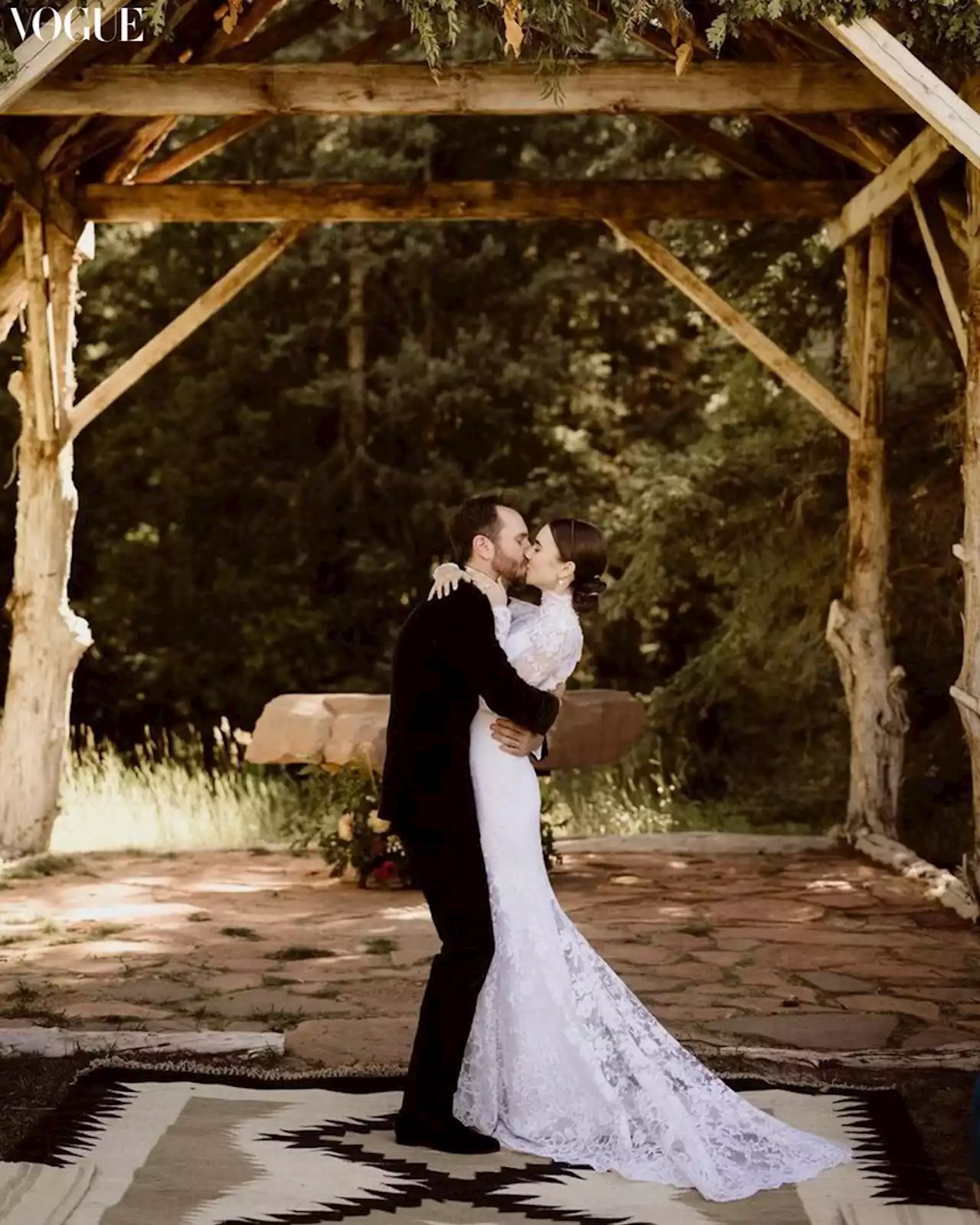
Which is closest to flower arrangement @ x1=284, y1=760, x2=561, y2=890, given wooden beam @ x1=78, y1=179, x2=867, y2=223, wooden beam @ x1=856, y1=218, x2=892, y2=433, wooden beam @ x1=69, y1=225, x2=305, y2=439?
wooden beam @ x1=69, y1=225, x2=305, y2=439

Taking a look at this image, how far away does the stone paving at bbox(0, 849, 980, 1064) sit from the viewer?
6.91 m

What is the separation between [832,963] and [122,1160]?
12.2 feet

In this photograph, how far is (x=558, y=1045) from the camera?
5.32 meters

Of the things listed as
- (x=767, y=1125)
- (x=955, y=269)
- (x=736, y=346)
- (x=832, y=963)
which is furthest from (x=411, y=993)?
(x=736, y=346)

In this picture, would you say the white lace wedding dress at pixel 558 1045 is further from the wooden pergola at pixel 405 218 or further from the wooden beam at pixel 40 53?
the wooden pergola at pixel 405 218

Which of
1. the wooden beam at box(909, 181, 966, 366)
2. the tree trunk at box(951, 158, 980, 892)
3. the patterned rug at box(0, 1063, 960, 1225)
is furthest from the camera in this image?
the wooden beam at box(909, 181, 966, 366)

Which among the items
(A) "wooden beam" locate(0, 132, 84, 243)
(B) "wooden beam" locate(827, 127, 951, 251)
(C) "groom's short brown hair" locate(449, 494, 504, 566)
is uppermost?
(A) "wooden beam" locate(0, 132, 84, 243)

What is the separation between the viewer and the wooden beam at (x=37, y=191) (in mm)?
10102

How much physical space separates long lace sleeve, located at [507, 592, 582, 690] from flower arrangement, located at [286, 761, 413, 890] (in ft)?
14.6

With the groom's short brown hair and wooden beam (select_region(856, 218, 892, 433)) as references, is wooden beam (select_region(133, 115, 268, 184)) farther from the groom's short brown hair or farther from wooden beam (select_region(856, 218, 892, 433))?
the groom's short brown hair

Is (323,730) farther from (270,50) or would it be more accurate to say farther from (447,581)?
(447,581)

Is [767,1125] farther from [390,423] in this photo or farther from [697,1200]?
[390,423]

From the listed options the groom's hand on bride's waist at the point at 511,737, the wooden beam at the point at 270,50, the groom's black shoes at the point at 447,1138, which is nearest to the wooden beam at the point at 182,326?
the wooden beam at the point at 270,50

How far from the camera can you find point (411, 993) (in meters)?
7.40
